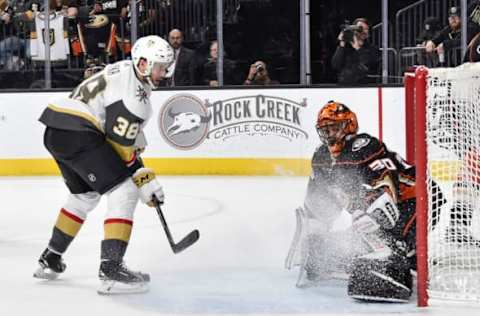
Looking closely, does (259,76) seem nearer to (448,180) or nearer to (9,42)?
(9,42)

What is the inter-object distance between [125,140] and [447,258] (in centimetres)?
122

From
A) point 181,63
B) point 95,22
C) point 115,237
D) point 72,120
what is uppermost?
point 95,22

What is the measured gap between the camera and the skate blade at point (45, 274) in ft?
13.5

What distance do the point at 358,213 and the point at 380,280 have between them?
0.25 meters

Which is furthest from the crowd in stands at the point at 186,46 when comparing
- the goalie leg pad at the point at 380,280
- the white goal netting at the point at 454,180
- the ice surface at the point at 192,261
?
the goalie leg pad at the point at 380,280

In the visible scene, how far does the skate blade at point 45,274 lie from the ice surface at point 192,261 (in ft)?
0.10

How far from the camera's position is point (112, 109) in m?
3.78

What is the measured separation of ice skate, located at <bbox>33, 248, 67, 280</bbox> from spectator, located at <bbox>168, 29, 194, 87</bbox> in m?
4.34

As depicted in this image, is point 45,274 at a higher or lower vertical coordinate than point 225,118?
lower

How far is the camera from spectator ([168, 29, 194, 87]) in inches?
332

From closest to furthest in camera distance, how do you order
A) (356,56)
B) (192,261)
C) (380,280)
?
(380,280) → (192,261) → (356,56)

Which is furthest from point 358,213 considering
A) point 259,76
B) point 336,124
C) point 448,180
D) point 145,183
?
point 259,76

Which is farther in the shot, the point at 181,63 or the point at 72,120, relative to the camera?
the point at 181,63

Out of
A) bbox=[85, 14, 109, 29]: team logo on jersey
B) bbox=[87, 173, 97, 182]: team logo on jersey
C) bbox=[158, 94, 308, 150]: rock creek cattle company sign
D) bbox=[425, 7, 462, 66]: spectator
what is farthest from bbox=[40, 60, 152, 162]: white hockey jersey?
bbox=[85, 14, 109, 29]: team logo on jersey
